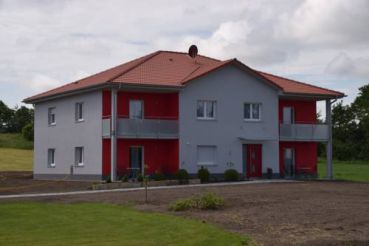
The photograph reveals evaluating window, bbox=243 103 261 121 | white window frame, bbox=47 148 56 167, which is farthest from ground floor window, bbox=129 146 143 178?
white window frame, bbox=47 148 56 167

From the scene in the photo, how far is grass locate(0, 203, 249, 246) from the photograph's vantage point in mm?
13734

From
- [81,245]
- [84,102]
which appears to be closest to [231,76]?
[84,102]

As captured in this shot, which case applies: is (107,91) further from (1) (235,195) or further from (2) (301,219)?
(2) (301,219)

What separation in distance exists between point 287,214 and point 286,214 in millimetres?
33

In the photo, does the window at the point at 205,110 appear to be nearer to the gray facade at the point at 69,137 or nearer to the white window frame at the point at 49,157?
→ the gray facade at the point at 69,137

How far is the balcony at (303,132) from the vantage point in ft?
139

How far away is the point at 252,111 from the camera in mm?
41469

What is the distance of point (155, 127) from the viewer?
37.6 metres

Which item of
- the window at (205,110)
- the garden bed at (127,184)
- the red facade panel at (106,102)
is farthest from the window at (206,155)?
the red facade panel at (106,102)

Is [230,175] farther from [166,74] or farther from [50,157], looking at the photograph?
[50,157]

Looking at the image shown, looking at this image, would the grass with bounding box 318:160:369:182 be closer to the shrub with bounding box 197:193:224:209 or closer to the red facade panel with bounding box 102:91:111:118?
the red facade panel with bounding box 102:91:111:118

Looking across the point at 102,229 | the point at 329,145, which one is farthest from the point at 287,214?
the point at 329,145

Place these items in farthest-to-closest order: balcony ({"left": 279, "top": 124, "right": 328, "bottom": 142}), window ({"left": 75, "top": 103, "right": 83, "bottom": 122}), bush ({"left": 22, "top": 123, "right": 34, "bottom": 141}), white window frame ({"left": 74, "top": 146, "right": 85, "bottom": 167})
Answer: bush ({"left": 22, "top": 123, "right": 34, "bottom": 141}) < balcony ({"left": 279, "top": 124, "right": 328, "bottom": 142}) < window ({"left": 75, "top": 103, "right": 83, "bottom": 122}) < white window frame ({"left": 74, "top": 146, "right": 85, "bottom": 167})

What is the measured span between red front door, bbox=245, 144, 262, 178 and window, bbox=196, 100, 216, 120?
127 inches
